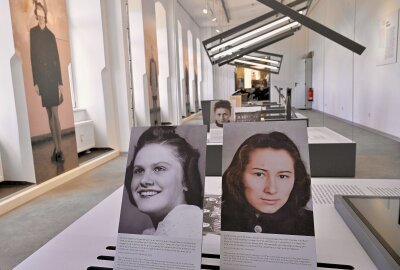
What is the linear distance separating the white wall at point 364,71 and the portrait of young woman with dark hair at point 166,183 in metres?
7.25

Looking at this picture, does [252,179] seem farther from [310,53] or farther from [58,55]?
[310,53]

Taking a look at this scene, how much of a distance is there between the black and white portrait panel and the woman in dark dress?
442 cm


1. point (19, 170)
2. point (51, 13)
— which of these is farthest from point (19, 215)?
point (51, 13)

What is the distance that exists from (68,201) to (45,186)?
0.70 meters

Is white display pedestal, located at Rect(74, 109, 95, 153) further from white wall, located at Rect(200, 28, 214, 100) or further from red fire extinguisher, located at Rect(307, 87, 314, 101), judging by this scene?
white wall, located at Rect(200, 28, 214, 100)

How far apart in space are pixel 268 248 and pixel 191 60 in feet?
53.0

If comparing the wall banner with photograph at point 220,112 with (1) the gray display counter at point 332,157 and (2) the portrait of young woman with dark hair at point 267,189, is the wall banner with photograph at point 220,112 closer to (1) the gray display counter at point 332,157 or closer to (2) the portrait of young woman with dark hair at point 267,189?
(1) the gray display counter at point 332,157

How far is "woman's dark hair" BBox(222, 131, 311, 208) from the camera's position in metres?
0.72

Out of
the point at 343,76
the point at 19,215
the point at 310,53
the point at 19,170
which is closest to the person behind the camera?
the point at 19,215

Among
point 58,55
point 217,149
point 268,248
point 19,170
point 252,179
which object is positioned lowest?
point 19,170

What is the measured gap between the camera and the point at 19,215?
3758mm

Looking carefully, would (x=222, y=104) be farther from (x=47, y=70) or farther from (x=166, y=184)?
(x=166, y=184)

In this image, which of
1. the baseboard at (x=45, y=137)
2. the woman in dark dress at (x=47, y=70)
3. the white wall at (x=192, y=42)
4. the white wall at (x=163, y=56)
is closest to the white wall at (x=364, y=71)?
the white wall at (x=163, y=56)

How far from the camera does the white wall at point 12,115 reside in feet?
13.6
